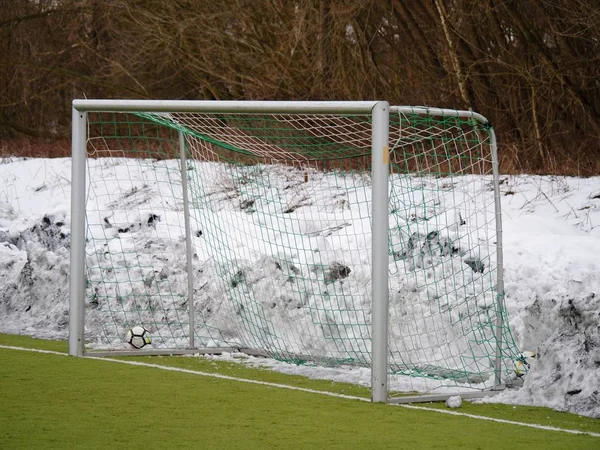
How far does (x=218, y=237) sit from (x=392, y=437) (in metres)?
4.78

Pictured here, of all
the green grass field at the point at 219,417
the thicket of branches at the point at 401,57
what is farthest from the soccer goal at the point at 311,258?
the thicket of branches at the point at 401,57

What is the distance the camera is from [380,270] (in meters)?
5.18

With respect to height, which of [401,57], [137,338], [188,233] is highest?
[401,57]

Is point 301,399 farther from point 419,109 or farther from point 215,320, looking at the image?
point 215,320

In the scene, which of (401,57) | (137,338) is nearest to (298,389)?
(137,338)

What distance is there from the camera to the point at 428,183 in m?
9.76

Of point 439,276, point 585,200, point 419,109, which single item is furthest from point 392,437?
point 585,200

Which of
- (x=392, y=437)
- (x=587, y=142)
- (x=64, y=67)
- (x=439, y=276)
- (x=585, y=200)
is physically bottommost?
(x=392, y=437)

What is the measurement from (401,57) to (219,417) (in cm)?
951

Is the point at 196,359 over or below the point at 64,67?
below

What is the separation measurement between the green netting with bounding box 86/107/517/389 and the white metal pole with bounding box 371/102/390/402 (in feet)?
2.52

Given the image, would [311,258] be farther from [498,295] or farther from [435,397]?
[435,397]

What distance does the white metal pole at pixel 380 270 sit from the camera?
5.18 m

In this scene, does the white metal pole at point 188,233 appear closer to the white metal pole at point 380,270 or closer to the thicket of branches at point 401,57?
the white metal pole at point 380,270
